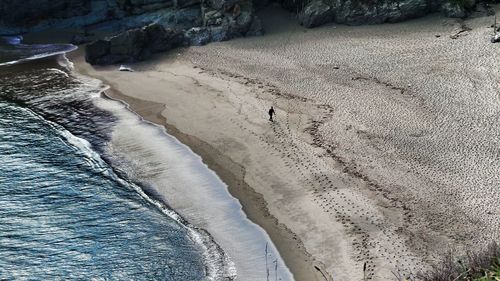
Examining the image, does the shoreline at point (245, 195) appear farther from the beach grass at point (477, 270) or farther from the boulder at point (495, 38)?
the boulder at point (495, 38)

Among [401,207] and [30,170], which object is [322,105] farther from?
[30,170]

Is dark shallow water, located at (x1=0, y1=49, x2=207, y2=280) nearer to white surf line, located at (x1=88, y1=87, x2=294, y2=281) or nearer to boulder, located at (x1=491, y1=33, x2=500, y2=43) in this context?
white surf line, located at (x1=88, y1=87, x2=294, y2=281)

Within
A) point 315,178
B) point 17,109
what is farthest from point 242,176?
point 17,109

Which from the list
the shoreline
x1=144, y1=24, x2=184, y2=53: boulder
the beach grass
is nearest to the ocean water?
the shoreline

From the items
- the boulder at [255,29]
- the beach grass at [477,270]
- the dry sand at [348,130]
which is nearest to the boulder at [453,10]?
the dry sand at [348,130]

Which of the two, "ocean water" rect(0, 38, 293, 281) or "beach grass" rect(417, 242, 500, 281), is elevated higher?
"beach grass" rect(417, 242, 500, 281)

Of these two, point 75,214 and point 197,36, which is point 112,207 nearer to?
point 75,214
